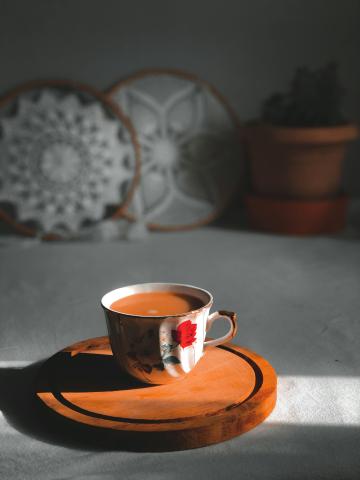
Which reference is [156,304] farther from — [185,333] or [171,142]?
[171,142]

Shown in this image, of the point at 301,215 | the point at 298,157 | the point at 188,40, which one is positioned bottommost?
the point at 301,215

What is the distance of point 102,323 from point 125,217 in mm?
800

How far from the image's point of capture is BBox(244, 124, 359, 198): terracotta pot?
163 centimetres

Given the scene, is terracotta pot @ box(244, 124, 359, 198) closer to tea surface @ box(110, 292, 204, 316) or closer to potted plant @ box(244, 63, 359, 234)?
potted plant @ box(244, 63, 359, 234)

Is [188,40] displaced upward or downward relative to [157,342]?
upward

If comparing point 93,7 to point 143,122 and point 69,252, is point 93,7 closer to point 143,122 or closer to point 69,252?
point 143,122

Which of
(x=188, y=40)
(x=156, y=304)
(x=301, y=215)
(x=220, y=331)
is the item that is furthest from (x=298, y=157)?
(x=156, y=304)

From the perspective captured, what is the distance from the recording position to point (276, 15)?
1849 millimetres

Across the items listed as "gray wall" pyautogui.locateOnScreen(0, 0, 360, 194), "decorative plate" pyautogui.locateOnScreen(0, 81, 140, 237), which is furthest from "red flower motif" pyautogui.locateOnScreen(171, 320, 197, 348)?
"gray wall" pyautogui.locateOnScreen(0, 0, 360, 194)

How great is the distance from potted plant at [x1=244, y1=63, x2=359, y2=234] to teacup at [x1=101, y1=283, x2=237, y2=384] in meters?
1.04

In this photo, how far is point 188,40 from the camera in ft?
6.01

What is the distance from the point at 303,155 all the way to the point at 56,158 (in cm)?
66

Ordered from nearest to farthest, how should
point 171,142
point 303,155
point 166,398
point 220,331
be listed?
point 166,398 → point 220,331 → point 303,155 → point 171,142

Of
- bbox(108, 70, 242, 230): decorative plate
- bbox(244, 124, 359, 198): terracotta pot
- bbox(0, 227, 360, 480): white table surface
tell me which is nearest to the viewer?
bbox(0, 227, 360, 480): white table surface
